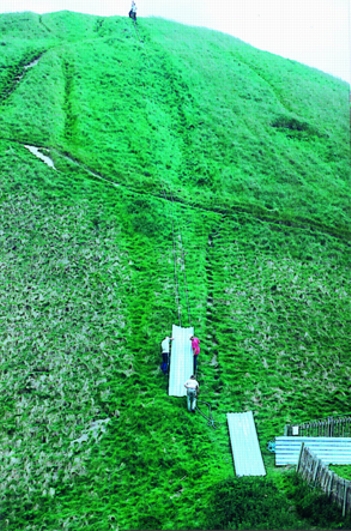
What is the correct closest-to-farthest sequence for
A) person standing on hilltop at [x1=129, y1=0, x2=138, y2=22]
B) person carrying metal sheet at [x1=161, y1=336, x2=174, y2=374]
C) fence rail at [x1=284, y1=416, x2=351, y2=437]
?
fence rail at [x1=284, y1=416, x2=351, y2=437] → person carrying metal sheet at [x1=161, y1=336, x2=174, y2=374] → person standing on hilltop at [x1=129, y1=0, x2=138, y2=22]

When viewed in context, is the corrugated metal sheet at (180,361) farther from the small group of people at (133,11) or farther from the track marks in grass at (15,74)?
the small group of people at (133,11)

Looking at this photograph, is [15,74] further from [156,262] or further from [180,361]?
[180,361]

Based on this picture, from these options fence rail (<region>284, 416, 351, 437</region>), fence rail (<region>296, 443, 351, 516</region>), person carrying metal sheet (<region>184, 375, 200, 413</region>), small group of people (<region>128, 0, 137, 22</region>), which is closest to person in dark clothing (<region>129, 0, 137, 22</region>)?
small group of people (<region>128, 0, 137, 22</region>)

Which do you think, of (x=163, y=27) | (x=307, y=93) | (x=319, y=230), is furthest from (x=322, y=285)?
(x=163, y=27)

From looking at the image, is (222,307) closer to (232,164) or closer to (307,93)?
(232,164)

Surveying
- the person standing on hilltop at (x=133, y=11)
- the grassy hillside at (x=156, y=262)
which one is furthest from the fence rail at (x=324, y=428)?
the person standing on hilltop at (x=133, y=11)

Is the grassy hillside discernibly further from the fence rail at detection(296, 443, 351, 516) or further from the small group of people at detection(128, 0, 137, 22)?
the small group of people at detection(128, 0, 137, 22)

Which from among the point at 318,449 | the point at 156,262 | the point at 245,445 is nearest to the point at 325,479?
the point at 318,449
